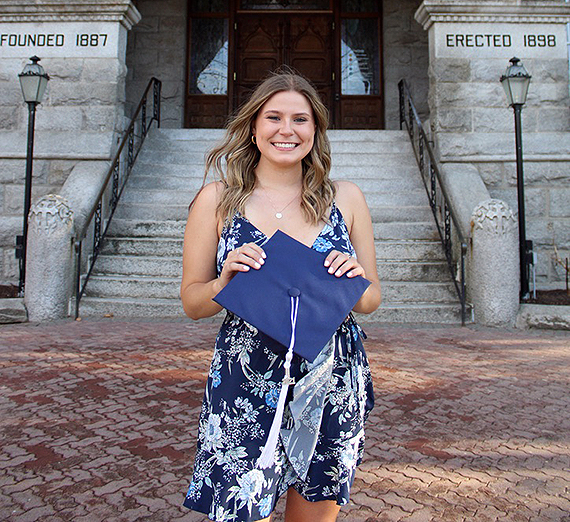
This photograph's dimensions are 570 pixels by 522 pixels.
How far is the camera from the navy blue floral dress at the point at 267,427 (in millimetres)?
1500

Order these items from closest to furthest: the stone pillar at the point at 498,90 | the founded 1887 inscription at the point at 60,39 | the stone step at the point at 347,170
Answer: the stone pillar at the point at 498,90
the founded 1887 inscription at the point at 60,39
the stone step at the point at 347,170

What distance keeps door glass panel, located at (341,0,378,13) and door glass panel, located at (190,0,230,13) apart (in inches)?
111

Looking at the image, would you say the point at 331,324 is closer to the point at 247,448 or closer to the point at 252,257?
the point at 252,257

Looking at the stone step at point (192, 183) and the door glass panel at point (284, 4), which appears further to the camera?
the door glass panel at point (284, 4)

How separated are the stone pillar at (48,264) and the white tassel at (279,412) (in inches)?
242

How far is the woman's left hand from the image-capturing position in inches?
59.9

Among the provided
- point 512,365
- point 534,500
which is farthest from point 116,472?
point 512,365

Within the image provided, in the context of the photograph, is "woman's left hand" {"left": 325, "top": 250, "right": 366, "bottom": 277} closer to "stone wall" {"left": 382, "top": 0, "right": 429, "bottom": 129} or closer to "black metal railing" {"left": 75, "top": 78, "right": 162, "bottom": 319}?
"black metal railing" {"left": 75, "top": 78, "right": 162, "bottom": 319}

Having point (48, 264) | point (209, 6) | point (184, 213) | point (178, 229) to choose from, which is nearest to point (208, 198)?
point (48, 264)

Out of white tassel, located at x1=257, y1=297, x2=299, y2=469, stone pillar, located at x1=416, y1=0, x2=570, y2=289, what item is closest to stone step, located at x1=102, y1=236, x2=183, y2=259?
stone pillar, located at x1=416, y1=0, x2=570, y2=289

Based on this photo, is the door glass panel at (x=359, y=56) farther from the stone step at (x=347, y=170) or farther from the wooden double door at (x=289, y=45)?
the stone step at (x=347, y=170)

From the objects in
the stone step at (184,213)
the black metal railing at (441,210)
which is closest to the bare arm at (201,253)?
the black metal railing at (441,210)

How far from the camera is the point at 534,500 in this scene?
2.49 m

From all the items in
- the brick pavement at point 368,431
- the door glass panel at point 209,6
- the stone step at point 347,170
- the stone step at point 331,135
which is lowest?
the brick pavement at point 368,431
